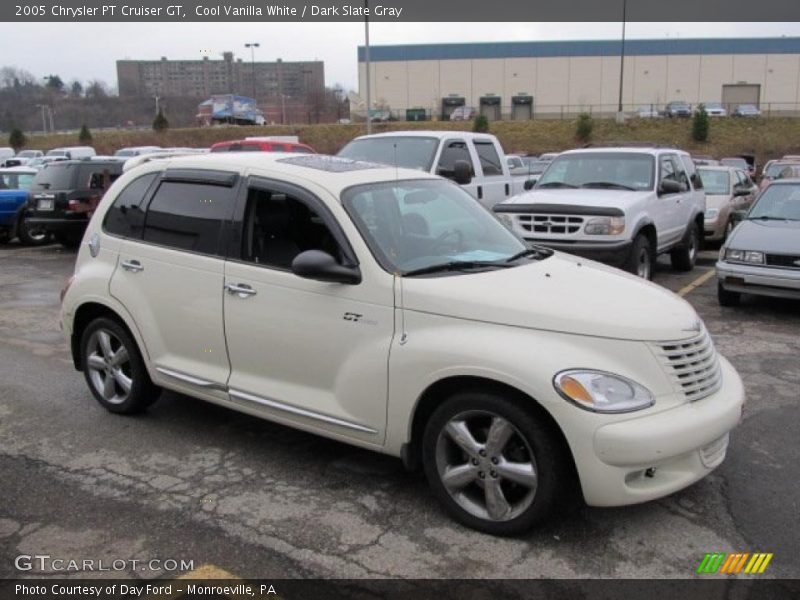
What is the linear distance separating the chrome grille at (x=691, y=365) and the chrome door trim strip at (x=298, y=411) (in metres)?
1.54

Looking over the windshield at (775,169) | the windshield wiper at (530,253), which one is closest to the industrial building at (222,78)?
the windshield at (775,169)

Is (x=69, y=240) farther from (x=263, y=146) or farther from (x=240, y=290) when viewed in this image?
(x=240, y=290)

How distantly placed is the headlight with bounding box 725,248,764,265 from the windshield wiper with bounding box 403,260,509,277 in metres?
5.54

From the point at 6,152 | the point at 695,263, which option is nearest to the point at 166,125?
the point at 6,152

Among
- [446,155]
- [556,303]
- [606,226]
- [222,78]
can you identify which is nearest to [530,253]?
[556,303]

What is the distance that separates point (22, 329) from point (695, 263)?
35.0 ft

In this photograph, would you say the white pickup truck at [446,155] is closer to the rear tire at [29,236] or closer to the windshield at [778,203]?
the windshield at [778,203]

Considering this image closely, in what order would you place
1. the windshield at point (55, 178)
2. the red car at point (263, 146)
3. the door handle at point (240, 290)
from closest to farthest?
the door handle at point (240, 290), the windshield at point (55, 178), the red car at point (263, 146)

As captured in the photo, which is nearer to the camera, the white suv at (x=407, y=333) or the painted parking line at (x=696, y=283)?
the white suv at (x=407, y=333)

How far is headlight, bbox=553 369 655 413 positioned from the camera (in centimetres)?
334

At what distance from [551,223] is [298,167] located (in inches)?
212

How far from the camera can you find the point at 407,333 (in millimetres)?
3807

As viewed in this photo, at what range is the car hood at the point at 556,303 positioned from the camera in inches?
140

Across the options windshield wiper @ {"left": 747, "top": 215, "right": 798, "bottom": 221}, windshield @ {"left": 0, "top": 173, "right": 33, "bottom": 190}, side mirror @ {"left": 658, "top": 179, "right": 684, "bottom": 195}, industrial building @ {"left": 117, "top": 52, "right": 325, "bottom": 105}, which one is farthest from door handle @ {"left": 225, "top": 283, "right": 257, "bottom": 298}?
industrial building @ {"left": 117, "top": 52, "right": 325, "bottom": 105}
